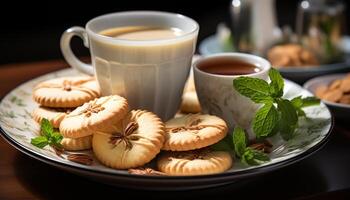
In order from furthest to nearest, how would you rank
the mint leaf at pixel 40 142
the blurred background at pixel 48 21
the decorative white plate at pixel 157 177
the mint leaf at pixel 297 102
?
the blurred background at pixel 48 21 → the mint leaf at pixel 297 102 → the mint leaf at pixel 40 142 → the decorative white plate at pixel 157 177

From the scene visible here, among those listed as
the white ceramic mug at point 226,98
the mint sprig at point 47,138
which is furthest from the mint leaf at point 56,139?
the white ceramic mug at point 226,98

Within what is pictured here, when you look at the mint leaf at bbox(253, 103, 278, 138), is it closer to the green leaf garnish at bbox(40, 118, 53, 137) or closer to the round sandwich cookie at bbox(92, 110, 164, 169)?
the round sandwich cookie at bbox(92, 110, 164, 169)

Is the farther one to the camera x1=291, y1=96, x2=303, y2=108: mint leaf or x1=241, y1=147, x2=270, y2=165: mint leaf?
x1=291, y1=96, x2=303, y2=108: mint leaf

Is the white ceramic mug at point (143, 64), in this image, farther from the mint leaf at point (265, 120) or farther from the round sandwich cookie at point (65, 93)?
the mint leaf at point (265, 120)

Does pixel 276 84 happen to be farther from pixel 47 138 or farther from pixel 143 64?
pixel 47 138

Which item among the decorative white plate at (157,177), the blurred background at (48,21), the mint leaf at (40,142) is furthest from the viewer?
the blurred background at (48,21)

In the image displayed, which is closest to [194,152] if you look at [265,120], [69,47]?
[265,120]

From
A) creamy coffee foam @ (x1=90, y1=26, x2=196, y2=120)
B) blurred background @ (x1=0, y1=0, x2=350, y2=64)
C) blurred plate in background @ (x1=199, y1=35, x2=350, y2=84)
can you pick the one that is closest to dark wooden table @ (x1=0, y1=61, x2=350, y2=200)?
creamy coffee foam @ (x1=90, y1=26, x2=196, y2=120)
